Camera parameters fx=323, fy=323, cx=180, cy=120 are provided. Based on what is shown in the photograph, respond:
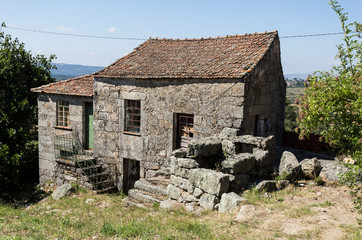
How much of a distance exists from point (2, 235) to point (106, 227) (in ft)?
7.33

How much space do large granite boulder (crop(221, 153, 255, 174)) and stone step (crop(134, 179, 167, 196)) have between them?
2.32 m

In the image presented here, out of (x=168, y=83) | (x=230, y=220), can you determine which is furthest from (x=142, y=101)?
(x=230, y=220)

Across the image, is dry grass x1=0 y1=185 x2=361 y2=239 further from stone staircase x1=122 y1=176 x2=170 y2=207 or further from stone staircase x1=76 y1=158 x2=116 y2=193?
stone staircase x1=76 y1=158 x2=116 y2=193

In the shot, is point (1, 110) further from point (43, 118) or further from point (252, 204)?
point (252, 204)

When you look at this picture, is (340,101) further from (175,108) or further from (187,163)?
(175,108)

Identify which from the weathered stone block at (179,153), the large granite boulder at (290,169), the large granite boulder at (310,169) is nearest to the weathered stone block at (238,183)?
the large granite boulder at (290,169)

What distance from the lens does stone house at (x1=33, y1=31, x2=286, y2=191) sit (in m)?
11.1

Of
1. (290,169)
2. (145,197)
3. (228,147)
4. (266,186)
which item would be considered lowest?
(145,197)

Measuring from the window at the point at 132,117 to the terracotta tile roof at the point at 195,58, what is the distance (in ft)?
3.99

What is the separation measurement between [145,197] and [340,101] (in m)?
6.33

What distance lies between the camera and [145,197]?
32.2 feet

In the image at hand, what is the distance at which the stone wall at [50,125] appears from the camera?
1483 cm

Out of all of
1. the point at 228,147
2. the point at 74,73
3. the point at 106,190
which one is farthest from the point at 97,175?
the point at 74,73

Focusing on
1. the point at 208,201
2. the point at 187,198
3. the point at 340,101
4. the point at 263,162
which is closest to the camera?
the point at 340,101
